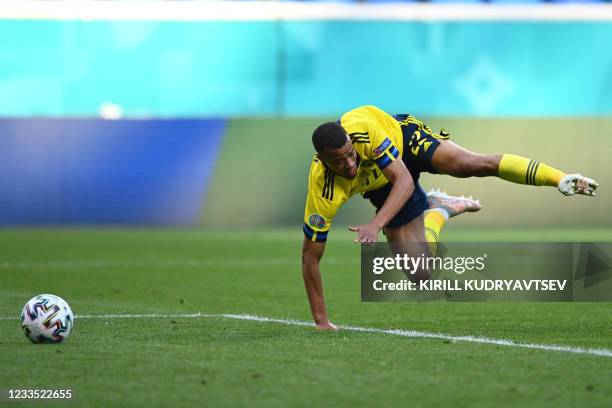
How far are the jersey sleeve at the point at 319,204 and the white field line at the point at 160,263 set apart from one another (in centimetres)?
787

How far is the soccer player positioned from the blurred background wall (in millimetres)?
15927

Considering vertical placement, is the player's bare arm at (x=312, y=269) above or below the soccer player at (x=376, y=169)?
below

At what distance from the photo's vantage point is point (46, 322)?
327 inches

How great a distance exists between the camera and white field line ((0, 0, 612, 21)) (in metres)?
26.0

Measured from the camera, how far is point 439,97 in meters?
26.5

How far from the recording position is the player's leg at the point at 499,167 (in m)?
9.05

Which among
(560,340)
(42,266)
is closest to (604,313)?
(560,340)

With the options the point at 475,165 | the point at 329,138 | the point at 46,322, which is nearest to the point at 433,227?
the point at 475,165

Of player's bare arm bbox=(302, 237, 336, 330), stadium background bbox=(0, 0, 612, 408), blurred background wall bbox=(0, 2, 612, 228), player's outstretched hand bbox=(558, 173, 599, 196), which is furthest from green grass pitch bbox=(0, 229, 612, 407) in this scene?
blurred background wall bbox=(0, 2, 612, 228)

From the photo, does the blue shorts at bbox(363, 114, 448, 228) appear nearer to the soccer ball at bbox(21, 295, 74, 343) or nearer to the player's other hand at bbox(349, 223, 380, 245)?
the player's other hand at bbox(349, 223, 380, 245)

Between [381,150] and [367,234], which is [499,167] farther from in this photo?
[367,234]

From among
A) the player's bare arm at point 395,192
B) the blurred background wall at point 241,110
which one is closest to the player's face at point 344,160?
the player's bare arm at point 395,192

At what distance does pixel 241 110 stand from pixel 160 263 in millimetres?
9225

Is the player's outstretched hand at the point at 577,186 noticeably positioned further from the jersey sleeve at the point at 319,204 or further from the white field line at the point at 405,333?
the jersey sleeve at the point at 319,204
